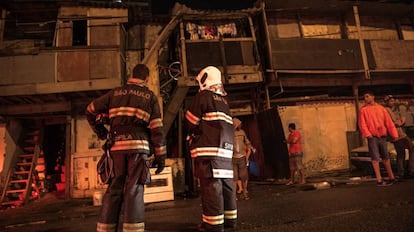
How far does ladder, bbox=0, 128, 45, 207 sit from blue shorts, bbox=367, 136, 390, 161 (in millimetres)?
10303

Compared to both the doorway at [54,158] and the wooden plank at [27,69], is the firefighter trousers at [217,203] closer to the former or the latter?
the wooden plank at [27,69]

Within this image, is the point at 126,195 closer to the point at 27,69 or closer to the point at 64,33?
the point at 27,69

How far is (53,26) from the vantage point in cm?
1095

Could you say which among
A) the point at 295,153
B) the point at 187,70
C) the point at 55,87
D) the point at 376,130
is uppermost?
the point at 187,70

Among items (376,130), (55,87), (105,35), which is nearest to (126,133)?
(376,130)

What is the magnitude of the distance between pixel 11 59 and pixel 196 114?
9.18m

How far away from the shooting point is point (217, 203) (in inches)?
114

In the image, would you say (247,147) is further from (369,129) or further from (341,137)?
(341,137)

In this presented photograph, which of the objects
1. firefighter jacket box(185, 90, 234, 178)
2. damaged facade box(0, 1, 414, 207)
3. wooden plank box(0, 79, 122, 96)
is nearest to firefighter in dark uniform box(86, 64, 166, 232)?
firefighter jacket box(185, 90, 234, 178)

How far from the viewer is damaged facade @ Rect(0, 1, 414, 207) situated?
31.7ft

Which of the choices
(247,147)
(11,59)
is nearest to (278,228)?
(247,147)

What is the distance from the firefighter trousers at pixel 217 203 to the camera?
9.43 ft

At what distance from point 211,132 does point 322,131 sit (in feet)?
Result: 30.6

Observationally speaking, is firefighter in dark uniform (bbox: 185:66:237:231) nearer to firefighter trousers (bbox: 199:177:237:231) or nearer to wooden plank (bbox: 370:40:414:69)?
firefighter trousers (bbox: 199:177:237:231)
